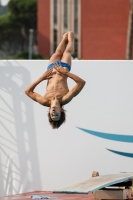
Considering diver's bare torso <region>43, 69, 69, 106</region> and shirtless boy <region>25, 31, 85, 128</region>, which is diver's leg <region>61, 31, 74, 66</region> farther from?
diver's bare torso <region>43, 69, 69, 106</region>

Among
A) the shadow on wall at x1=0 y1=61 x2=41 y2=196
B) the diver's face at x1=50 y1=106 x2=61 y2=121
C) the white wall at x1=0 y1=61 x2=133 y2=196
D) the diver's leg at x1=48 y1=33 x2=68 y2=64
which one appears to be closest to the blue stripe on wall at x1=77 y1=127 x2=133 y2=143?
the white wall at x1=0 y1=61 x2=133 y2=196

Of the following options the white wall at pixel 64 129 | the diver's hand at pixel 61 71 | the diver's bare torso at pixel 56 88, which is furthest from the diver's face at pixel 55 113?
the white wall at pixel 64 129

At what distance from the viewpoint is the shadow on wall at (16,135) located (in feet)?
43.4

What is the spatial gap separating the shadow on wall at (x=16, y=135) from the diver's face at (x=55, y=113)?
2.45 m

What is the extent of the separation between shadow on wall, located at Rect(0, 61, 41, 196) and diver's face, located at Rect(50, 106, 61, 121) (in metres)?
2.45

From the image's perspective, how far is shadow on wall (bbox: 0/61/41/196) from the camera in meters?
13.2

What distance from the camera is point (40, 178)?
13.2 metres

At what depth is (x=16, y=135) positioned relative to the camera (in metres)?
13.3

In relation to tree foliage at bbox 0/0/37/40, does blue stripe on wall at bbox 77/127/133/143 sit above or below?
below

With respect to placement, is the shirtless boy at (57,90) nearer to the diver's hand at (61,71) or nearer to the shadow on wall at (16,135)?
the diver's hand at (61,71)

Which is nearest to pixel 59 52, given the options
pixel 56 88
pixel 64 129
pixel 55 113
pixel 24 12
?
pixel 56 88

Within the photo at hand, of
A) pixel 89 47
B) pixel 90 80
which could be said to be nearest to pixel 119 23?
pixel 89 47

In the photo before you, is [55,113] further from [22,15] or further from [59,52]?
[22,15]

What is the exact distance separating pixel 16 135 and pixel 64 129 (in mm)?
880
